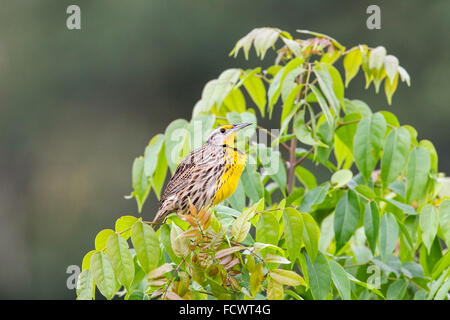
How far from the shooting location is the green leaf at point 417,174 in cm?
218

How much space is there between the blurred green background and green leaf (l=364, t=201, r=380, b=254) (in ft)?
27.8

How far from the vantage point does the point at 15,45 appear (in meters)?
11.7

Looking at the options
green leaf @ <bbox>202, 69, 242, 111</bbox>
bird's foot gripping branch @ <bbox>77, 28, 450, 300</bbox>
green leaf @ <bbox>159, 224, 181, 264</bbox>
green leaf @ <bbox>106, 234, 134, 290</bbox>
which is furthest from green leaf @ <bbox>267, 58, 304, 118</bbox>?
green leaf @ <bbox>106, 234, 134, 290</bbox>

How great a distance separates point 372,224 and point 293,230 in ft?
1.74

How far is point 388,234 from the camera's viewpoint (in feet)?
6.98

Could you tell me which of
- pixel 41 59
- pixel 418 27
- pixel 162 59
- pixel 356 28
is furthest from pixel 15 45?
pixel 418 27

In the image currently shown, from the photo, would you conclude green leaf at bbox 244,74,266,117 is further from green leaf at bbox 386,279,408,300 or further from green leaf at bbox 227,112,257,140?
green leaf at bbox 386,279,408,300

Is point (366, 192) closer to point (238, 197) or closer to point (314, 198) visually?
point (314, 198)

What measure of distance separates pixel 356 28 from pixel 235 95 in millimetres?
8885

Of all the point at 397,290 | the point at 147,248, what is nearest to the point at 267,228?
the point at 147,248

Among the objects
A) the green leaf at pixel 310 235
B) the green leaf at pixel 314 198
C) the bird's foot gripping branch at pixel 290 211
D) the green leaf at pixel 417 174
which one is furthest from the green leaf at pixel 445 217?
the green leaf at pixel 310 235

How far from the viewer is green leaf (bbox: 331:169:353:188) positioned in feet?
7.04
